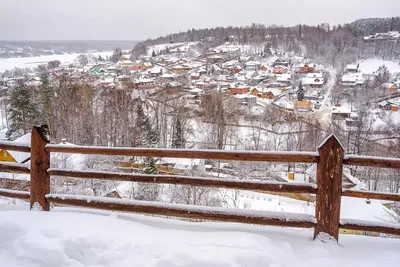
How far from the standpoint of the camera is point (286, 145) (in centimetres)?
2447

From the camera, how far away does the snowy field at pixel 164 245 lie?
7.89 feet

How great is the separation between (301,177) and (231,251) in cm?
1880

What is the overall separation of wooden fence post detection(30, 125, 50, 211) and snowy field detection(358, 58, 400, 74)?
216 ft

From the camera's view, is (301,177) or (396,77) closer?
(301,177)

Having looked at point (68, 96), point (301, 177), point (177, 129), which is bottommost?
point (301, 177)

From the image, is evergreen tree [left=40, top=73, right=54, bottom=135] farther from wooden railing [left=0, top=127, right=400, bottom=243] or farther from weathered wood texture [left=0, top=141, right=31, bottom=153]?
wooden railing [left=0, top=127, right=400, bottom=243]

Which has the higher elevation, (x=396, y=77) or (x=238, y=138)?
(x=396, y=77)

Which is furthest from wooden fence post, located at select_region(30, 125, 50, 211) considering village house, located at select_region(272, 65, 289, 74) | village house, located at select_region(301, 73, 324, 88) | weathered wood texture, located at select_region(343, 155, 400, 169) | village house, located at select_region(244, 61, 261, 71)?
village house, located at select_region(244, 61, 261, 71)

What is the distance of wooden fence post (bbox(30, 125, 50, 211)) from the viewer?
3.14 meters

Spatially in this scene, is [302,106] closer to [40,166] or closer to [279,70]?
[279,70]

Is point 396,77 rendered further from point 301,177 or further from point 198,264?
point 198,264

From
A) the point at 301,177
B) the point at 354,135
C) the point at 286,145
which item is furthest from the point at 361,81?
the point at 301,177

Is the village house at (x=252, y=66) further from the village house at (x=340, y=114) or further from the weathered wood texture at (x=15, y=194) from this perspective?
the weathered wood texture at (x=15, y=194)

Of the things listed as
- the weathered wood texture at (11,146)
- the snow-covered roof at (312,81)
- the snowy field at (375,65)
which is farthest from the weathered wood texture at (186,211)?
the snowy field at (375,65)
